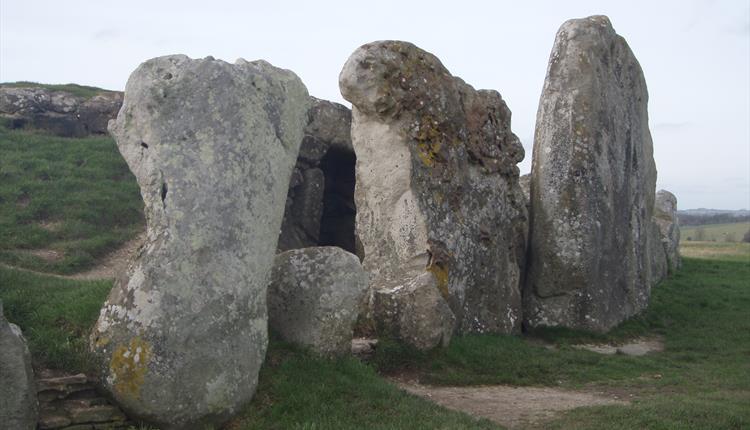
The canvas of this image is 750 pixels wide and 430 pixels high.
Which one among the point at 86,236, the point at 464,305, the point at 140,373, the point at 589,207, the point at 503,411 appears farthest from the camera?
the point at 86,236

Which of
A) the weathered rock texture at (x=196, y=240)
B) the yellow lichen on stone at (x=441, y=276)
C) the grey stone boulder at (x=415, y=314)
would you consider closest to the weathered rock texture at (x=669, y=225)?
the yellow lichen on stone at (x=441, y=276)

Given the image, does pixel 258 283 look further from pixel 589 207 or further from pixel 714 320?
pixel 714 320

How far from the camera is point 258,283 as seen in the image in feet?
25.2

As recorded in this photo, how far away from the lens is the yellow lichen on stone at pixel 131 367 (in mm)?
6934

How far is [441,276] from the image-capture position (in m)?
12.2

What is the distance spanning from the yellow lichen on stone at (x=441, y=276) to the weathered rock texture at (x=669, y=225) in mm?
13305

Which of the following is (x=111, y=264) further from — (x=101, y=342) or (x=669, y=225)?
(x=669, y=225)

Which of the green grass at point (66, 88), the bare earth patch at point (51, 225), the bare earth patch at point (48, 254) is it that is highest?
the green grass at point (66, 88)

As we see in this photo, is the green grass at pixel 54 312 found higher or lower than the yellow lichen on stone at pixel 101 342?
lower

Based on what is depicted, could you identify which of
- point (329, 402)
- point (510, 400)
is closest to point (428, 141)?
point (510, 400)

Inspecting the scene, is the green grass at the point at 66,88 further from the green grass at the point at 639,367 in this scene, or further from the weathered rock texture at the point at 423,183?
the green grass at the point at 639,367

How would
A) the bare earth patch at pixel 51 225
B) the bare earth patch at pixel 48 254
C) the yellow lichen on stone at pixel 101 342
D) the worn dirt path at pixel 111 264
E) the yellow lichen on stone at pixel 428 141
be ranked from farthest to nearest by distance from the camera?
1. the bare earth patch at pixel 51 225
2. the bare earth patch at pixel 48 254
3. the worn dirt path at pixel 111 264
4. the yellow lichen on stone at pixel 428 141
5. the yellow lichen on stone at pixel 101 342

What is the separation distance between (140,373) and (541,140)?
10358 millimetres

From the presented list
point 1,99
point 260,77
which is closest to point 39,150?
point 1,99
